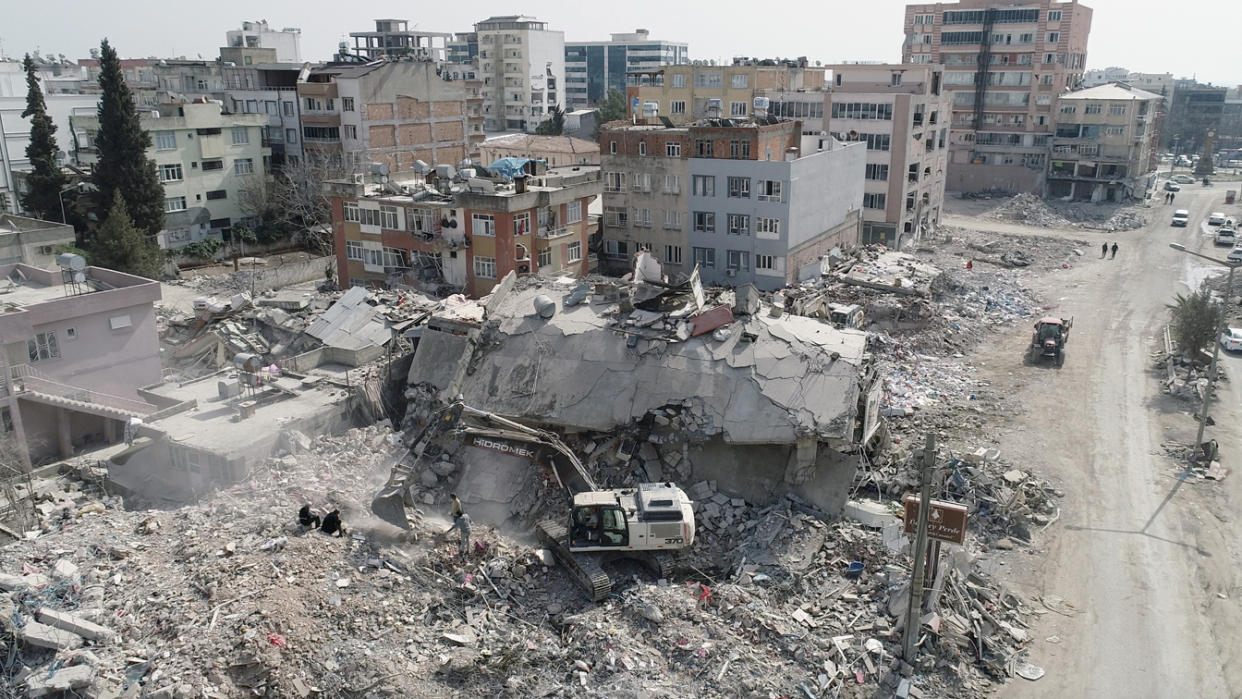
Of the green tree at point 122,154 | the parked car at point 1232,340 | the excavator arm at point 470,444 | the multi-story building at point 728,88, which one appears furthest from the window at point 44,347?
the parked car at point 1232,340

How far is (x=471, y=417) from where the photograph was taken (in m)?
22.8

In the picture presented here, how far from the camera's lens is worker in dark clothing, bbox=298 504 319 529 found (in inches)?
775

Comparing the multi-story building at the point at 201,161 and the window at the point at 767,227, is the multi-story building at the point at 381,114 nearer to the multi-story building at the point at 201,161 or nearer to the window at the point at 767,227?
the multi-story building at the point at 201,161

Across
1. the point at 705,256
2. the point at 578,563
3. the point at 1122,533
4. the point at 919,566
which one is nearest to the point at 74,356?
the point at 578,563

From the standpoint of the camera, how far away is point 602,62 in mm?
132250

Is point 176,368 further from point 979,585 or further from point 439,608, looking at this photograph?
point 979,585

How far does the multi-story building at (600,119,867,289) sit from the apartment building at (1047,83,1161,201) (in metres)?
38.5

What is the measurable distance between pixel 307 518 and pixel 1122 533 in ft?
64.8

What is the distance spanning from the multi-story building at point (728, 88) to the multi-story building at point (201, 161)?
25498mm

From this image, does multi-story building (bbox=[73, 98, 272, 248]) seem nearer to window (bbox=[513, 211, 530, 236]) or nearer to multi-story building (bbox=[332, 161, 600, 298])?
multi-story building (bbox=[332, 161, 600, 298])

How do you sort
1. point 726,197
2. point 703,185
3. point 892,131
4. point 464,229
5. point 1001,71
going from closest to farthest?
point 464,229 → point 726,197 → point 703,185 → point 892,131 → point 1001,71

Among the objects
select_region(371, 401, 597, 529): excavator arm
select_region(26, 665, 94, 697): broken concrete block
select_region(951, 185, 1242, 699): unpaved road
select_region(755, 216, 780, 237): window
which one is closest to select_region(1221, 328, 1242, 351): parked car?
select_region(951, 185, 1242, 699): unpaved road

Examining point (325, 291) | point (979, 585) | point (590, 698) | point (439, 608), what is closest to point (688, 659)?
point (590, 698)

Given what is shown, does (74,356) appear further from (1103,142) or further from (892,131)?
(1103,142)
